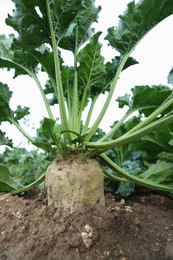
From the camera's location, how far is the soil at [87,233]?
1.13 meters

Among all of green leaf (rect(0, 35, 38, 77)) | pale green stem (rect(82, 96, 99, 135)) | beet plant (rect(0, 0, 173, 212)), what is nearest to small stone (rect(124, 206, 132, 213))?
beet plant (rect(0, 0, 173, 212))

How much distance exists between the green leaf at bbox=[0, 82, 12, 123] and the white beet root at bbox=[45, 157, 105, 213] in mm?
413

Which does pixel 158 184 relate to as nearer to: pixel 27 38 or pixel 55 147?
pixel 55 147

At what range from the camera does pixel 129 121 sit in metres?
1.82

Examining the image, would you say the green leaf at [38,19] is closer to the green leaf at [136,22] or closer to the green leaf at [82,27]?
the green leaf at [82,27]

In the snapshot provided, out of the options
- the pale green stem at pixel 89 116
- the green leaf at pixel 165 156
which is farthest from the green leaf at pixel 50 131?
the green leaf at pixel 165 156

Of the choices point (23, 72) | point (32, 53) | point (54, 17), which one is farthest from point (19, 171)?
point (54, 17)

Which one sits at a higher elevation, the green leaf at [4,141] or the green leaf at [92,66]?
the green leaf at [92,66]

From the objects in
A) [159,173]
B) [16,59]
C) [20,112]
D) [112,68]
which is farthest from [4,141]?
[159,173]

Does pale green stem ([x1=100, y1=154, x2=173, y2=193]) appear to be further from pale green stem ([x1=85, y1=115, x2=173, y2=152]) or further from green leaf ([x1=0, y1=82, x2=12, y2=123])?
green leaf ([x1=0, y1=82, x2=12, y2=123])

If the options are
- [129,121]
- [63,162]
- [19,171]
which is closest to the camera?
[63,162]

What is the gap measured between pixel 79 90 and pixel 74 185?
0.51 metres

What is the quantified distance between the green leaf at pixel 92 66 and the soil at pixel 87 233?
0.55 meters

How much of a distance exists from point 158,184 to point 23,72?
35.3 inches
